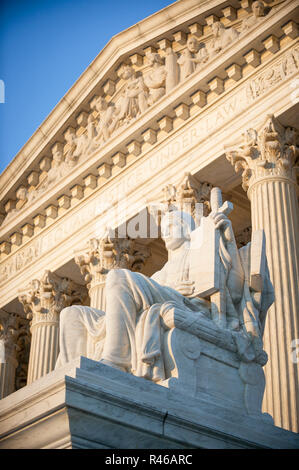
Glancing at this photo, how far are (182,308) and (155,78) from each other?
36.0 feet

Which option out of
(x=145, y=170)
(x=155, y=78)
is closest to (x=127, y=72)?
(x=155, y=78)

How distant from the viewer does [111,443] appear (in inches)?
253

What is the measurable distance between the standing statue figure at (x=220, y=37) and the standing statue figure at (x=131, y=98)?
223 cm

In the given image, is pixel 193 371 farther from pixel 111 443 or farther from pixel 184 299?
pixel 111 443

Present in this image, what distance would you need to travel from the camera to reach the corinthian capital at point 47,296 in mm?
19781

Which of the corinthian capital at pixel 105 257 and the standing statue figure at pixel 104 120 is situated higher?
the standing statue figure at pixel 104 120

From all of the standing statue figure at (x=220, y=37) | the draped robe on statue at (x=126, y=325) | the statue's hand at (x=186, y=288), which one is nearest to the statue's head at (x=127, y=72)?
the standing statue figure at (x=220, y=37)

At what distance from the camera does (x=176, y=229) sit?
9305 millimetres

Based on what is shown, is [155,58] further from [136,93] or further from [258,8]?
[258,8]

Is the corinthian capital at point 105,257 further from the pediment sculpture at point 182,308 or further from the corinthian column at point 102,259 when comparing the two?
the pediment sculpture at point 182,308

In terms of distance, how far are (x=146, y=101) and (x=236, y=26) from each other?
2.89 meters

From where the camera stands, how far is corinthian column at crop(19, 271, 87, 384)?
1920 centimetres

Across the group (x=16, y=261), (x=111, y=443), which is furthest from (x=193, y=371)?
(x=16, y=261)

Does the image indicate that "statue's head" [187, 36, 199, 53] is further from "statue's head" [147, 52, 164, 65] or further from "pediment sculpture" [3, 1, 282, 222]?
"statue's head" [147, 52, 164, 65]
